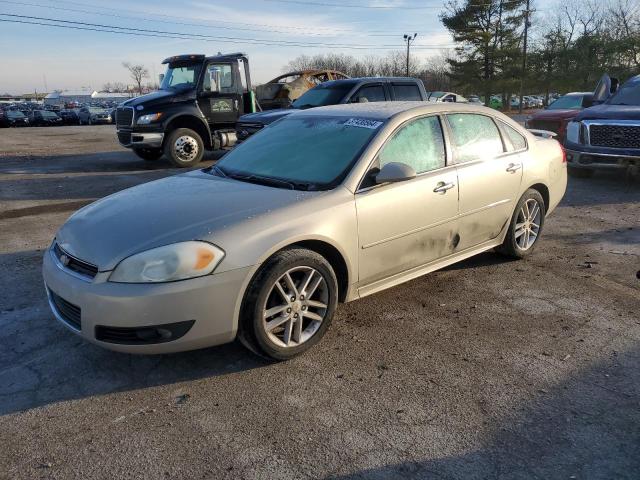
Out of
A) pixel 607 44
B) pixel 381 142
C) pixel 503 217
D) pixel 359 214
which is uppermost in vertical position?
pixel 607 44

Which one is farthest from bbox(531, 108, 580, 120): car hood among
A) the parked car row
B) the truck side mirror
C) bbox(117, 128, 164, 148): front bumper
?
the parked car row

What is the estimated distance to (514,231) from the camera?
5.11 m

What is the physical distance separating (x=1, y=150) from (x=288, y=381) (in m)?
17.7

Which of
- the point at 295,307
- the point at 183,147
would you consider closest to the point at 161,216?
the point at 295,307

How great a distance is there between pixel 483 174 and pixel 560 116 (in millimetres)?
8617

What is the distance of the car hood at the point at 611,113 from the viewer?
8891mm

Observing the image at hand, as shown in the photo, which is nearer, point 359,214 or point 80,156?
point 359,214

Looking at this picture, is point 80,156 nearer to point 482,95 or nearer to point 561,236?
point 561,236

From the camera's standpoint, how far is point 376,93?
10.6 meters

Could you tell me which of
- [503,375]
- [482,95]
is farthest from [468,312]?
[482,95]

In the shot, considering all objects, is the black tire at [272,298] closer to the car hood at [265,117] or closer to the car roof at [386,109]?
the car roof at [386,109]

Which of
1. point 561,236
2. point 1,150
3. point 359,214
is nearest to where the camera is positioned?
point 359,214

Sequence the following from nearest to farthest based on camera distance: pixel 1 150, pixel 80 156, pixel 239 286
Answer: pixel 239 286 < pixel 80 156 < pixel 1 150

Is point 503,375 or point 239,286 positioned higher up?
point 239,286
